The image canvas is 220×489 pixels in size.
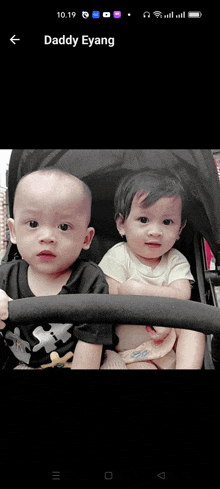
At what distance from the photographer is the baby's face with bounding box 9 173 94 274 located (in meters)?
0.63

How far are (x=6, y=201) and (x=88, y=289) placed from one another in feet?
0.60

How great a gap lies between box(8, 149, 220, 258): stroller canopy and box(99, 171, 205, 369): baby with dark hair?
15mm

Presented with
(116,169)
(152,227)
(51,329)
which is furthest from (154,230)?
(51,329)

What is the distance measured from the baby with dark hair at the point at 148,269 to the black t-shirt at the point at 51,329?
0.08 ft

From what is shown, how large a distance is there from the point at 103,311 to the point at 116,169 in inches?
9.7

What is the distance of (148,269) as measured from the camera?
672mm
